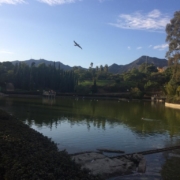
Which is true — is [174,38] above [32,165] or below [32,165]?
above

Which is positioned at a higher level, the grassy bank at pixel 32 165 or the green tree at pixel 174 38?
the green tree at pixel 174 38

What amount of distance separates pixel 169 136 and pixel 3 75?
214 ft

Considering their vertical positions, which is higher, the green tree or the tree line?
the green tree

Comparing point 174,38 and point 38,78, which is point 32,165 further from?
point 38,78

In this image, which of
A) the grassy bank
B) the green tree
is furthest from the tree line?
the grassy bank

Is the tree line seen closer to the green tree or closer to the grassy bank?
the green tree

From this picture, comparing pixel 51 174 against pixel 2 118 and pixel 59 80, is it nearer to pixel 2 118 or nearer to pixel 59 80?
pixel 2 118

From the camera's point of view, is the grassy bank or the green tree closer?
the grassy bank

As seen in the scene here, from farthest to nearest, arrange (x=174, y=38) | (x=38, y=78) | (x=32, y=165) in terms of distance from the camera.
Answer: (x=38, y=78) → (x=174, y=38) → (x=32, y=165)

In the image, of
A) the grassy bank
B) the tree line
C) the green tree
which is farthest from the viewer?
the tree line

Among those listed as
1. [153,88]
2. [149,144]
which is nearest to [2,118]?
[149,144]

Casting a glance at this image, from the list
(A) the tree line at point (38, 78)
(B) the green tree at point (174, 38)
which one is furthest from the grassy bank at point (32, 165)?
(A) the tree line at point (38, 78)

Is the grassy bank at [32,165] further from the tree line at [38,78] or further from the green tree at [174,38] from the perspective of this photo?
the tree line at [38,78]

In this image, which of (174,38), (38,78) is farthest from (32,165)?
(38,78)
